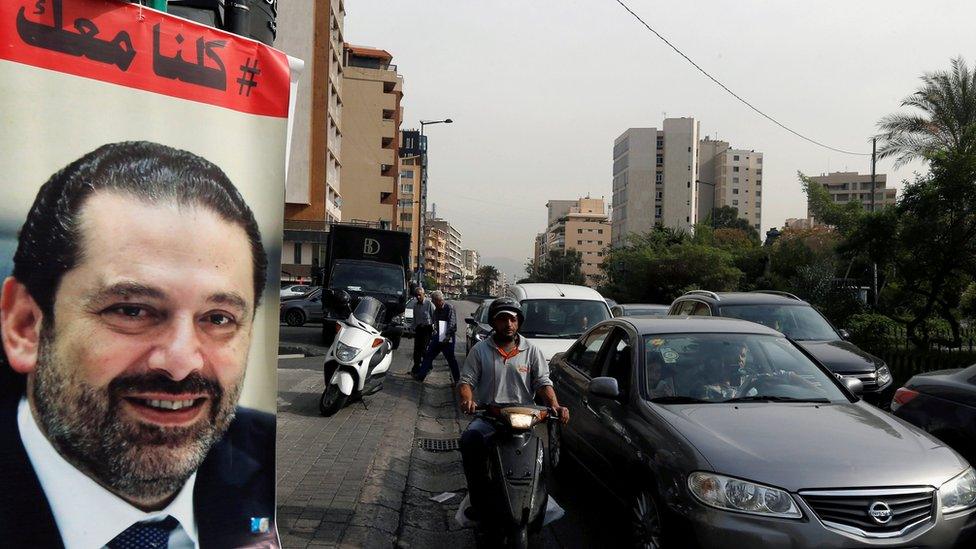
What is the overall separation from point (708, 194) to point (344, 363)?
131853 millimetres

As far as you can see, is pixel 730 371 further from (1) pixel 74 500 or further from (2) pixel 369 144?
(2) pixel 369 144

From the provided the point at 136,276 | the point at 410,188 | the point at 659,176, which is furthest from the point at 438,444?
the point at 410,188

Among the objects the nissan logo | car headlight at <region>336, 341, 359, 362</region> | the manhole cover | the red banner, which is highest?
the red banner

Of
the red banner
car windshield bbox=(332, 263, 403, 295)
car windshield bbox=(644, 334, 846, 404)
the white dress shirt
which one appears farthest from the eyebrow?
car windshield bbox=(332, 263, 403, 295)

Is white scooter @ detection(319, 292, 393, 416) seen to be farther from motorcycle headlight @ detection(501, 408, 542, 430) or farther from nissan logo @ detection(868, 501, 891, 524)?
nissan logo @ detection(868, 501, 891, 524)

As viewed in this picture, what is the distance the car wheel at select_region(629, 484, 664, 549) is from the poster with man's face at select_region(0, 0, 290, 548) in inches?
84.1

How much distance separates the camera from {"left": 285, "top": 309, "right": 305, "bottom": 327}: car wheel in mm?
26859

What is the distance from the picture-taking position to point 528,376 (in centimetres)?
502

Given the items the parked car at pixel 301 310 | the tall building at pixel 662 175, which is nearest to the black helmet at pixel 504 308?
the parked car at pixel 301 310

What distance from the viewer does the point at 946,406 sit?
5.82 metres

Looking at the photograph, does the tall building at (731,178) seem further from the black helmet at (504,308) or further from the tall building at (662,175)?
the black helmet at (504,308)

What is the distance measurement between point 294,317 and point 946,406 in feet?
76.8

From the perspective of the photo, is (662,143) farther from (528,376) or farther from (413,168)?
(528,376)

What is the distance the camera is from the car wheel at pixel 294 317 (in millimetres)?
26859
